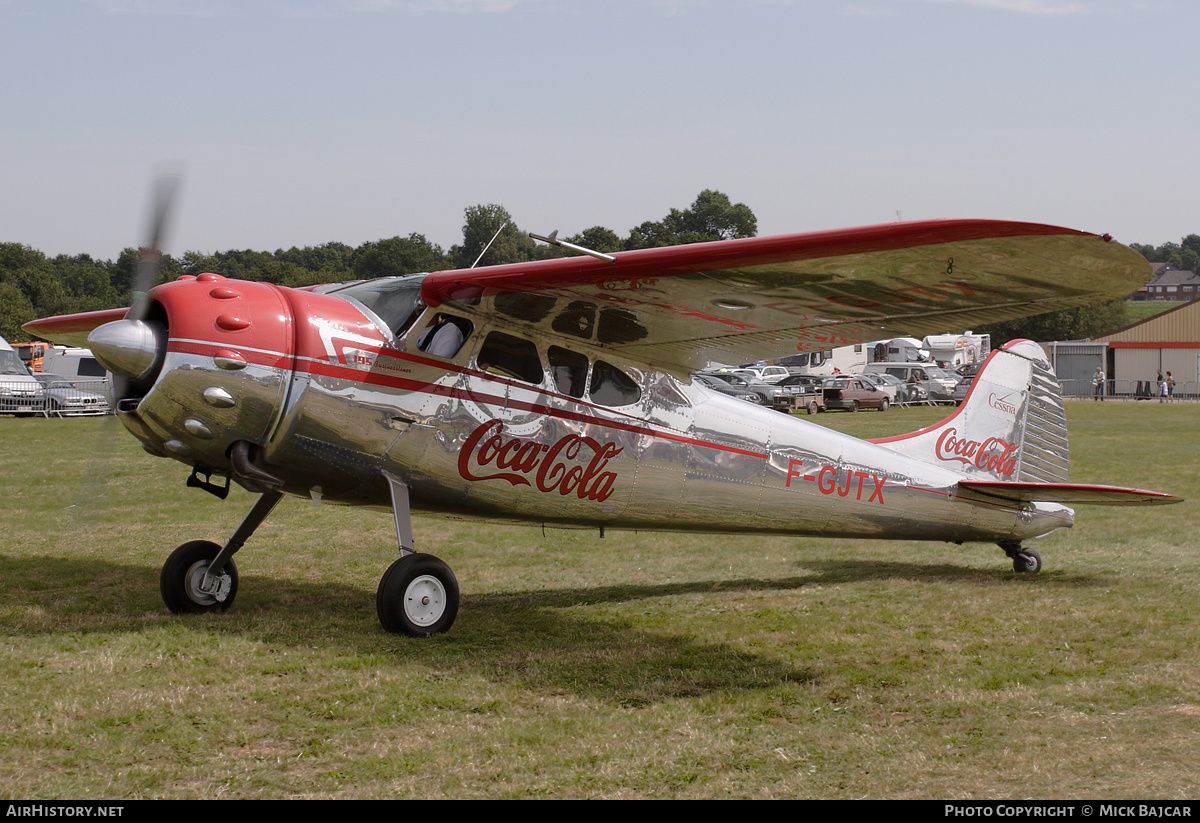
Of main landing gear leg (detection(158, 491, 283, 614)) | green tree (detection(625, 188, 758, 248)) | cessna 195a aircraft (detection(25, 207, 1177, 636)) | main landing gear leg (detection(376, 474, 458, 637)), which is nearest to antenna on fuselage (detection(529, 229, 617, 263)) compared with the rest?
cessna 195a aircraft (detection(25, 207, 1177, 636))

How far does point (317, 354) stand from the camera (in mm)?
6387

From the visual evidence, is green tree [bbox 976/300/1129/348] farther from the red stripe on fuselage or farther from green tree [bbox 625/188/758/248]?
the red stripe on fuselage

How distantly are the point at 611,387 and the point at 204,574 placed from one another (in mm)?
3340

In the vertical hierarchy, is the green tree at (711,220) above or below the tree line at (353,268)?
above

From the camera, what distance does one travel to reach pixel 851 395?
1539 inches

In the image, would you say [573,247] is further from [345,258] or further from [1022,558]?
[345,258]

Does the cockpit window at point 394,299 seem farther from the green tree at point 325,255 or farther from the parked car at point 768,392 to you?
the green tree at point 325,255

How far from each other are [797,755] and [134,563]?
7619mm

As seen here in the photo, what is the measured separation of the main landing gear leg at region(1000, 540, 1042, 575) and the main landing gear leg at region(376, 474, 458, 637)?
17.9 ft

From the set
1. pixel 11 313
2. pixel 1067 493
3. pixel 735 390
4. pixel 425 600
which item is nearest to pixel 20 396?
pixel 735 390

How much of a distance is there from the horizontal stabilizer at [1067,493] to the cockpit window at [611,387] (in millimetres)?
3418

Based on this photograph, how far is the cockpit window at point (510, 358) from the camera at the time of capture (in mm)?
7055

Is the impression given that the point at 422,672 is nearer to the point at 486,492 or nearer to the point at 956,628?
the point at 486,492

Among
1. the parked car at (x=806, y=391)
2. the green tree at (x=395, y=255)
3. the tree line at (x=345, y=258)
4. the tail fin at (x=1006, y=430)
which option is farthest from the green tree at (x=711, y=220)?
the tail fin at (x=1006, y=430)
